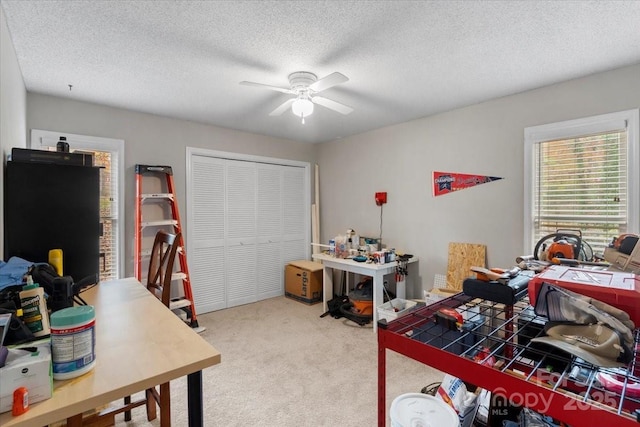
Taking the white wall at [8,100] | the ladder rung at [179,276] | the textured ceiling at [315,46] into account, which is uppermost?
the textured ceiling at [315,46]

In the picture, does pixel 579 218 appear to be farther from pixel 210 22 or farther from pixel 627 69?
pixel 210 22

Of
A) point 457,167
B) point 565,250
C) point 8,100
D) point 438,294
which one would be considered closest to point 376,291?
point 438,294

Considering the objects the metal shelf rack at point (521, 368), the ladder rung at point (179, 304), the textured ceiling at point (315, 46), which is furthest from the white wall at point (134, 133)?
the metal shelf rack at point (521, 368)

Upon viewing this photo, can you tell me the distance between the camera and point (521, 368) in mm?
904

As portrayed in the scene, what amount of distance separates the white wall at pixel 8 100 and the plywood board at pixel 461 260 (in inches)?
140

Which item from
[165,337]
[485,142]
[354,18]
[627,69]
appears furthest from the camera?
[485,142]

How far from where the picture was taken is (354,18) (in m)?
1.73

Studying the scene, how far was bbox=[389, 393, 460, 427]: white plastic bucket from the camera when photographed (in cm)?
129

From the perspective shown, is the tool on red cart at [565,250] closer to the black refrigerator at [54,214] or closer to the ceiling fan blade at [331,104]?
the ceiling fan blade at [331,104]

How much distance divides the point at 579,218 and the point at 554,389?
2.48 meters

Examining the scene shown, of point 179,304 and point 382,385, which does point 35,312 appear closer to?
point 382,385

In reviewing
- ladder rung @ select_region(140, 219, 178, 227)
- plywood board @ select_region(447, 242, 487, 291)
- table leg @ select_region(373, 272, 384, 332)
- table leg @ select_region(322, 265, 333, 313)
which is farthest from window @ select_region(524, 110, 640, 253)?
ladder rung @ select_region(140, 219, 178, 227)

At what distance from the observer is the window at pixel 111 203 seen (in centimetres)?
319

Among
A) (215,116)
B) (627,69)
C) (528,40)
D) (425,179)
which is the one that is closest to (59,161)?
(215,116)
